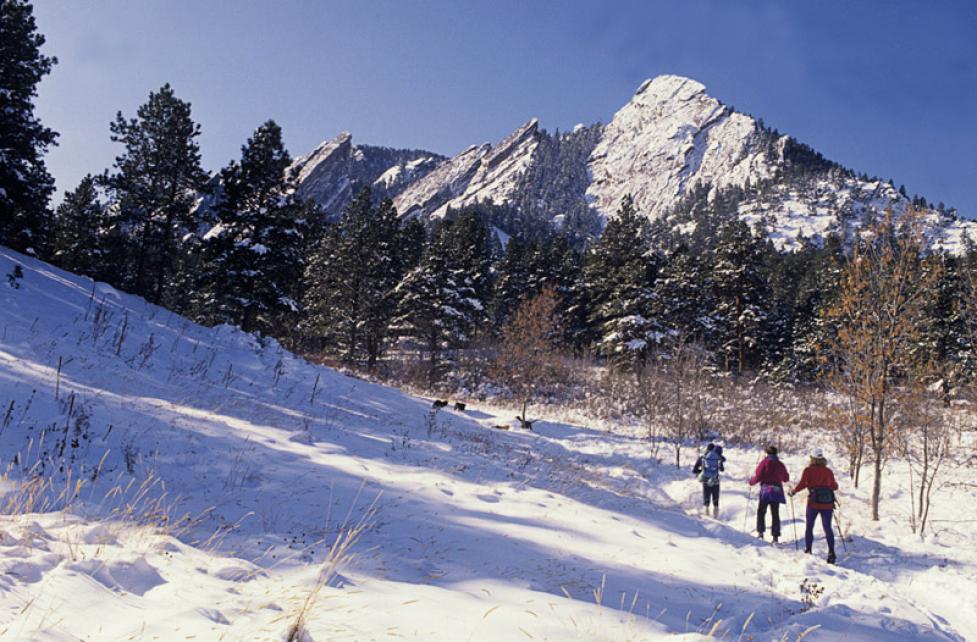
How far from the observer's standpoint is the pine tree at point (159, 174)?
2511cm

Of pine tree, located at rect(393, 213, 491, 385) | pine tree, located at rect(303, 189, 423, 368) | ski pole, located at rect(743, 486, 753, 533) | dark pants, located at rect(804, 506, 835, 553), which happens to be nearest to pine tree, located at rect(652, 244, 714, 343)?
pine tree, located at rect(393, 213, 491, 385)

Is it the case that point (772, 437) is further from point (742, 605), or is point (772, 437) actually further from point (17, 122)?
point (17, 122)

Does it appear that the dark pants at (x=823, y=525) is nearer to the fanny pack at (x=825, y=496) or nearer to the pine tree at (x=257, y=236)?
the fanny pack at (x=825, y=496)

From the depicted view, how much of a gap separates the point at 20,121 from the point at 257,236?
991 cm

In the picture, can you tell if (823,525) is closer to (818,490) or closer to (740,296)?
(818,490)

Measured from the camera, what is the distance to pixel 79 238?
3475 cm

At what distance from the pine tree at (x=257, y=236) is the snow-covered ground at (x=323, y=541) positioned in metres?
12.8

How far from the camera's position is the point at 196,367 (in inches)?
422

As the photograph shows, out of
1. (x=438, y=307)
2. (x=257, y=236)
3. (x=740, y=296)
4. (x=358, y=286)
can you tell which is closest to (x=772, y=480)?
(x=257, y=236)

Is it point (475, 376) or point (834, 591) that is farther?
point (475, 376)

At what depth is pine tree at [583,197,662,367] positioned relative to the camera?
3409 cm

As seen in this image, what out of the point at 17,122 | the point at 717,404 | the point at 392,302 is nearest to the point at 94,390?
the point at 17,122

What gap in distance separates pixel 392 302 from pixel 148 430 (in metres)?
34.0

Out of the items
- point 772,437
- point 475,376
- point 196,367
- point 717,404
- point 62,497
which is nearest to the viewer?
point 62,497
